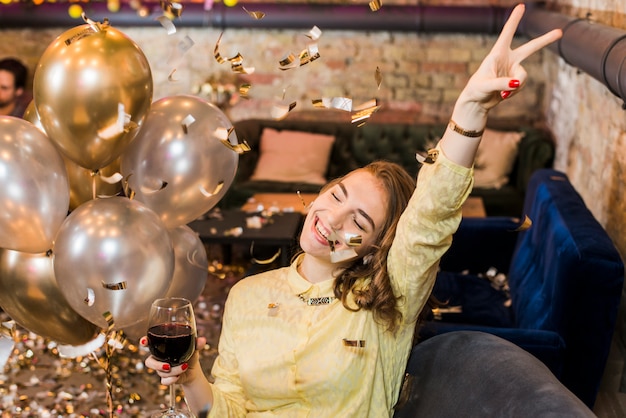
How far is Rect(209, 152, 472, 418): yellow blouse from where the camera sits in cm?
202

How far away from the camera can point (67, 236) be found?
7.25ft

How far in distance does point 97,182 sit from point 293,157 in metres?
3.90

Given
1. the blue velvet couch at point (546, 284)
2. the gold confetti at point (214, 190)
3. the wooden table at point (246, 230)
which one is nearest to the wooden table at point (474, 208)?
the wooden table at point (246, 230)

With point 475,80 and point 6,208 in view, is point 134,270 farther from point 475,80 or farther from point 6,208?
point 475,80

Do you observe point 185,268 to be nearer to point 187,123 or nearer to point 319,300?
point 187,123

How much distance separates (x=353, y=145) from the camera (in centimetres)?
650

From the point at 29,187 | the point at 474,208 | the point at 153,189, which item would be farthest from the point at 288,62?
the point at 474,208

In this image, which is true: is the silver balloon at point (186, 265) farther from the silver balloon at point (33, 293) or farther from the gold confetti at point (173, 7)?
the gold confetti at point (173, 7)

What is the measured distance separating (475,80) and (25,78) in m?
5.27

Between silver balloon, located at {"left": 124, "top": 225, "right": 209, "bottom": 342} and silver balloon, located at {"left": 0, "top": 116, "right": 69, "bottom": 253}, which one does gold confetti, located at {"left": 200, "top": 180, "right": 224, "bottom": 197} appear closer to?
silver balloon, located at {"left": 124, "top": 225, "right": 209, "bottom": 342}

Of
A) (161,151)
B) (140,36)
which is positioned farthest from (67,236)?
(140,36)

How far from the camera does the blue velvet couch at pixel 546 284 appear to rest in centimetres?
283

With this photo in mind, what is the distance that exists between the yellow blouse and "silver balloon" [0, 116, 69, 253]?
0.54m

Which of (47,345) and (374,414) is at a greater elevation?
(374,414)
